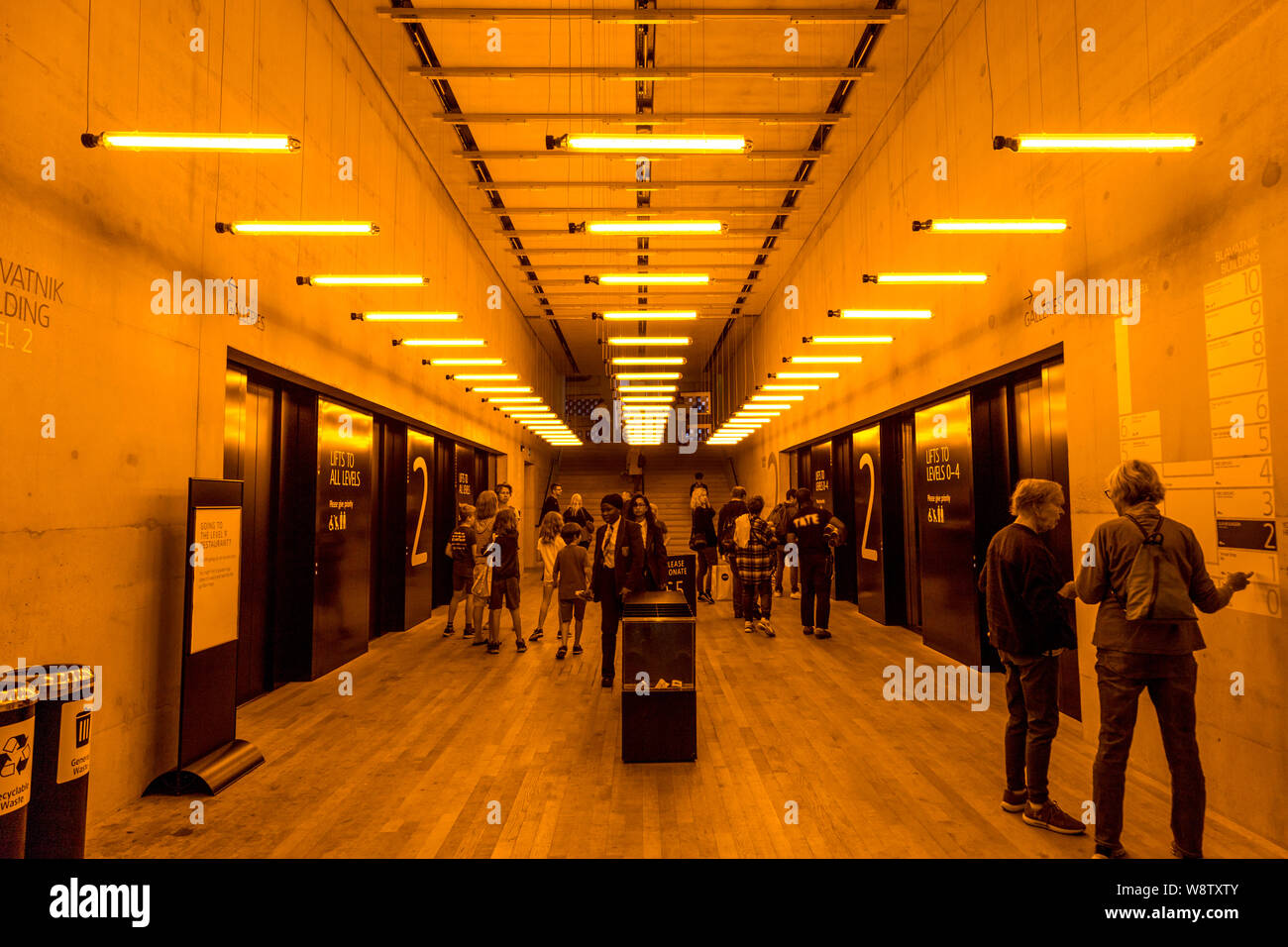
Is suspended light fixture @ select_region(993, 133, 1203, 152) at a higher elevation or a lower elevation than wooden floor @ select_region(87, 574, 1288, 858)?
higher

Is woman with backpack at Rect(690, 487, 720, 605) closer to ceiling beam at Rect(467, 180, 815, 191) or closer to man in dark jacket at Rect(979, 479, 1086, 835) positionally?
ceiling beam at Rect(467, 180, 815, 191)

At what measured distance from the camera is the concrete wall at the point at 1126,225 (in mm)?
3031

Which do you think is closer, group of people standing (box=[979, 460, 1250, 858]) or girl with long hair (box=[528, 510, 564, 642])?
group of people standing (box=[979, 460, 1250, 858])

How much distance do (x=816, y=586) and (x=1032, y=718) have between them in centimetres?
451

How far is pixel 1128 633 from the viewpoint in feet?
8.74

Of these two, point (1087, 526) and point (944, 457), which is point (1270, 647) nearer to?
point (1087, 526)

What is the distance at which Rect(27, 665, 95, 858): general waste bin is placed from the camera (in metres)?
2.54

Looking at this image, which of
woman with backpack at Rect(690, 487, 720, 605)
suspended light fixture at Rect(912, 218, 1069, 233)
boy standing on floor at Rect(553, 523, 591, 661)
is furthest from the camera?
woman with backpack at Rect(690, 487, 720, 605)

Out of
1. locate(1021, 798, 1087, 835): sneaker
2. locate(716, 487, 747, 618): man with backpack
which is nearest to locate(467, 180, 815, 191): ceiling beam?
locate(716, 487, 747, 618): man with backpack

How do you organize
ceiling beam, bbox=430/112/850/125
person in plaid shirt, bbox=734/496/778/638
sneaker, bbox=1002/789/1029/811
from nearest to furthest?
1. sneaker, bbox=1002/789/1029/811
2. ceiling beam, bbox=430/112/850/125
3. person in plaid shirt, bbox=734/496/778/638

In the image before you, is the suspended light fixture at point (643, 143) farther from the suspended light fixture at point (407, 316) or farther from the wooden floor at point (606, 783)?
the wooden floor at point (606, 783)

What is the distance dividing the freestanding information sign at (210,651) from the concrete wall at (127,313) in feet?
0.84

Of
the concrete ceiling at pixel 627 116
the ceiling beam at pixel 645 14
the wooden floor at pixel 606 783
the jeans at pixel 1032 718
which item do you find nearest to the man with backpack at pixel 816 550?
the wooden floor at pixel 606 783

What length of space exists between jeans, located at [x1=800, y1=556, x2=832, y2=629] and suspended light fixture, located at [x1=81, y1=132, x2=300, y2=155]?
616 centimetres
